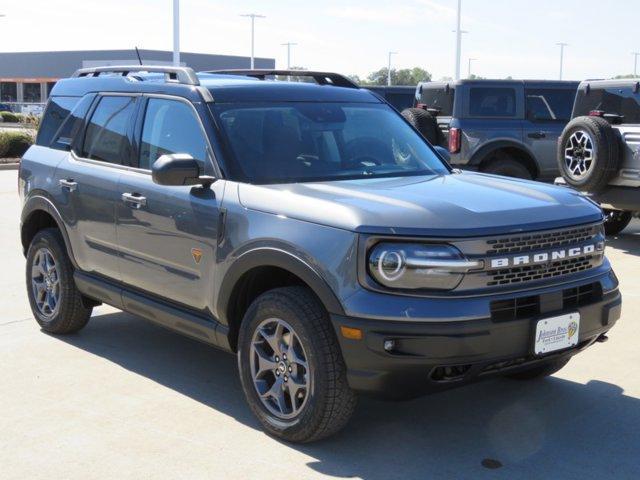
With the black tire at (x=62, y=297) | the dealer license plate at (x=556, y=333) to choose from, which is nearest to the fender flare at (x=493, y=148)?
the black tire at (x=62, y=297)

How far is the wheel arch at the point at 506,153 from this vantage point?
13445 mm

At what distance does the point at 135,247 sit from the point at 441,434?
208cm

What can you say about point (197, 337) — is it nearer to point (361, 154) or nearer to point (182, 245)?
point (182, 245)

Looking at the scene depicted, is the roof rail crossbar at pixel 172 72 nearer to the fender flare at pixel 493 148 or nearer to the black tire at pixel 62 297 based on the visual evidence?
the black tire at pixel 62 297

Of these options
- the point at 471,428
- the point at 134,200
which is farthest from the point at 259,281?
the point at 471,428

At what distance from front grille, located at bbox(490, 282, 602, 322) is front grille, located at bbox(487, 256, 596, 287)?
90mm

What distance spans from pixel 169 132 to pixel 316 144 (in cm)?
88

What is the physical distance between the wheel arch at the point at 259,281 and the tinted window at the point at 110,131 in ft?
4.69

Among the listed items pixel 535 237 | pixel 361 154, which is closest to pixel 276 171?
pixel 361 154

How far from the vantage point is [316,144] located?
17.0ft

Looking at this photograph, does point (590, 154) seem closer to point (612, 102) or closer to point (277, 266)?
point (612, 102)

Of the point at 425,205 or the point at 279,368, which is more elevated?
the point at 425,205

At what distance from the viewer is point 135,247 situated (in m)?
5.34

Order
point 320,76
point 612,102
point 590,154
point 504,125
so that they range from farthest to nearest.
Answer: point 504,125 < point 612,102 < point 590,154 < point 320,76
